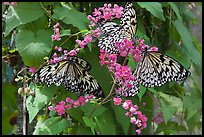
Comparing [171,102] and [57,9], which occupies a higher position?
[57,9]

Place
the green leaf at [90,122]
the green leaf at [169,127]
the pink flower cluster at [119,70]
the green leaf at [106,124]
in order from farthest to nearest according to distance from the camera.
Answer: the green leaf at [169,127] → the green leaf at [106,124] → the green leaf at [90,122] → the pink flower cluster at [119,70]

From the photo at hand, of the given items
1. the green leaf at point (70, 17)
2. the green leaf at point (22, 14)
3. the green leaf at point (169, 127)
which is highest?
the green leaf at point (22, 14)

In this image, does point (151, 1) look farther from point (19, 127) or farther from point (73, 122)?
point (19, 127)

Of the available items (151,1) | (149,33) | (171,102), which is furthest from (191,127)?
(151,1)

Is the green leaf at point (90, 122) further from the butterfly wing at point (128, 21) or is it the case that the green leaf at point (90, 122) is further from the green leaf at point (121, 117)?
the butterfly wing at point (128, 21)

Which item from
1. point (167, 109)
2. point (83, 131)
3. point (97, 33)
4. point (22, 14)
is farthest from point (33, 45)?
point (167, 109)

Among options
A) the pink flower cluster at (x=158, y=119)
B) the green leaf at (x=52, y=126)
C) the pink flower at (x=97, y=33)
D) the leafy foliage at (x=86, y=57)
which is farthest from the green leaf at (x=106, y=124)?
the pink flower at (x=97, y=33)

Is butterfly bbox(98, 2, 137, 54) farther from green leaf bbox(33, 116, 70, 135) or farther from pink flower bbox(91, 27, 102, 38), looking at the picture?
green leaf bbox(33, 116, 70, 135)

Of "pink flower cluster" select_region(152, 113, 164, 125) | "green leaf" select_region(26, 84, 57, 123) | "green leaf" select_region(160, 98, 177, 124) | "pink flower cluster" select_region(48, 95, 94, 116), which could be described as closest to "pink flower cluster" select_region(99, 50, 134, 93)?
"pink flower cluster" select_region(48, 95, 94, 116)

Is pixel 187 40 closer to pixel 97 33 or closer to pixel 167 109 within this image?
pixel 167 109
